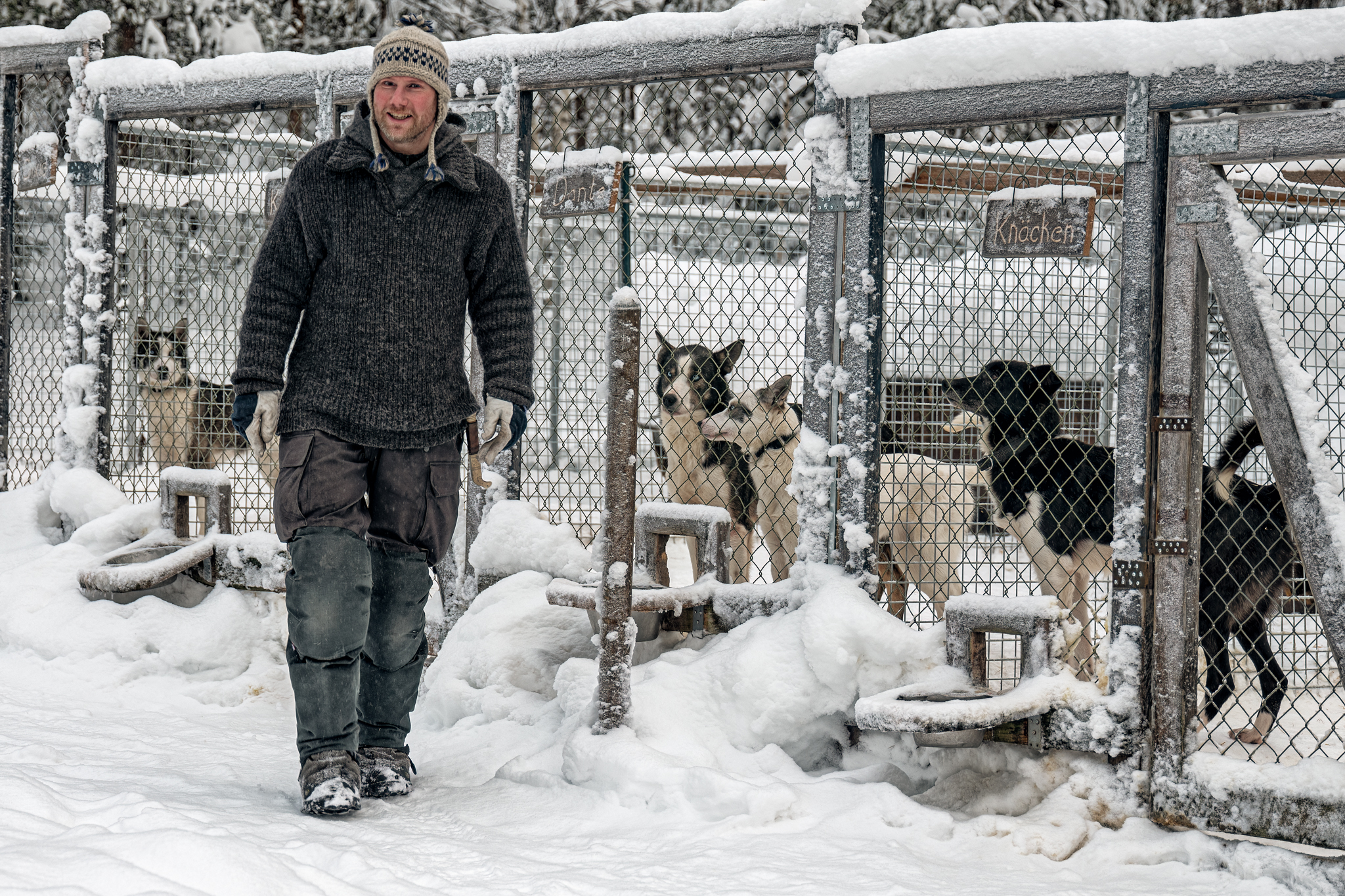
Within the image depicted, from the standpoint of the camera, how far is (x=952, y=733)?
8.98ft

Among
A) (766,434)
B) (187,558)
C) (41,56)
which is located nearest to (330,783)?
(187,558)

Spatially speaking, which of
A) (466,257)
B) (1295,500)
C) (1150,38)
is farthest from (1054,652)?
(466,257)

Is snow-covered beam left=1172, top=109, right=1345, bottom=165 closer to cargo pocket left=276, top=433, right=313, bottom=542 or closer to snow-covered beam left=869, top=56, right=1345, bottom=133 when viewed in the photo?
snow-covered beam left=869, top=56, right=1345, bottom=133

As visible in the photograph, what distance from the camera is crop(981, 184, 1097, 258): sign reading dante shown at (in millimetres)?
3080

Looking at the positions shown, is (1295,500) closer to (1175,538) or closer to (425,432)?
(1175,538)

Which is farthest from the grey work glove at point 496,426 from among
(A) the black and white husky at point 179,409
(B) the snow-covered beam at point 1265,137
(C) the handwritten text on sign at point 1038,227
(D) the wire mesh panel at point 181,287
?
(A) the black and white husky at point 179,409

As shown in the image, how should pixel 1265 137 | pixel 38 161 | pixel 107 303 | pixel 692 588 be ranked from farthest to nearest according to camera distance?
pixel 38 161, pixel 107 303, pixel 692 588, pixel 1265 137

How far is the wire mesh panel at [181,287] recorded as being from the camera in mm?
5156

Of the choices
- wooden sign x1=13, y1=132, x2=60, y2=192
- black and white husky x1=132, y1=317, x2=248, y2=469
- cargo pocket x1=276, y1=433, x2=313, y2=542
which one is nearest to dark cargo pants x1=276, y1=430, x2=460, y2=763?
cargo pocket x1=276, y1=433, x2=313, y2=542

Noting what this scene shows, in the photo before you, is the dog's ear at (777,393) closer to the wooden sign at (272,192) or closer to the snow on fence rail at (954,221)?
the snow on fence rail at (954,221)

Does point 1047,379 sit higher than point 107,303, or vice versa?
point 107,303

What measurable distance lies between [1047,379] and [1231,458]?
881 mm

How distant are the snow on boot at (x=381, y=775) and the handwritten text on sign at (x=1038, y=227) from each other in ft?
6.98

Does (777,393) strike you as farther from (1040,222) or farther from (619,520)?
(619,520)
